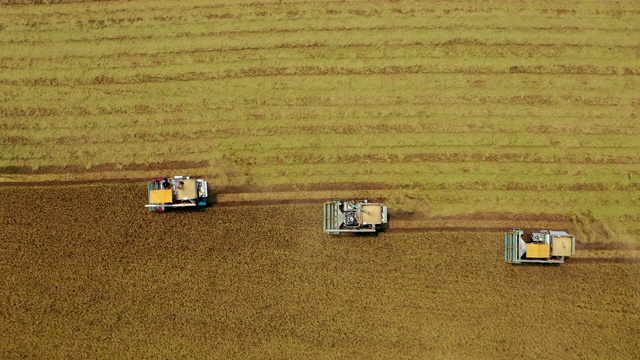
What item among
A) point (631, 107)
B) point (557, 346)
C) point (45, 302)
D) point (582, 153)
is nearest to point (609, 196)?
point (582, 153)

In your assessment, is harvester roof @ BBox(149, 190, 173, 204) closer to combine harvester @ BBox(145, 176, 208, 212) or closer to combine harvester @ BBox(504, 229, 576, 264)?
combine harvester @ BBox(145, 176, 208, 212)

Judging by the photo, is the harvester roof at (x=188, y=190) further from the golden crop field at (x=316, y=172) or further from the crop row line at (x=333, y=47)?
the crop row line at (x=333, y=47)

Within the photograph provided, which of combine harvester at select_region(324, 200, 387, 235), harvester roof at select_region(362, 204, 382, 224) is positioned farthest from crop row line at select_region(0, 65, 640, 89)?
harvester roof at select_region(362, 204, 382, 224)

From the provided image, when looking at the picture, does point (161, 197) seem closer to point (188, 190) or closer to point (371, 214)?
point (188, 190)

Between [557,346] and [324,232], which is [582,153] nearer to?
[557,346]

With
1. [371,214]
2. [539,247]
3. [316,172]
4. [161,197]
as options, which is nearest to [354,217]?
[371,214]

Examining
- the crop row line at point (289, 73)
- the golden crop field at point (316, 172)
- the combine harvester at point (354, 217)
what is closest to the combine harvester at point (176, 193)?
the golden crop field at point (316, 172)
